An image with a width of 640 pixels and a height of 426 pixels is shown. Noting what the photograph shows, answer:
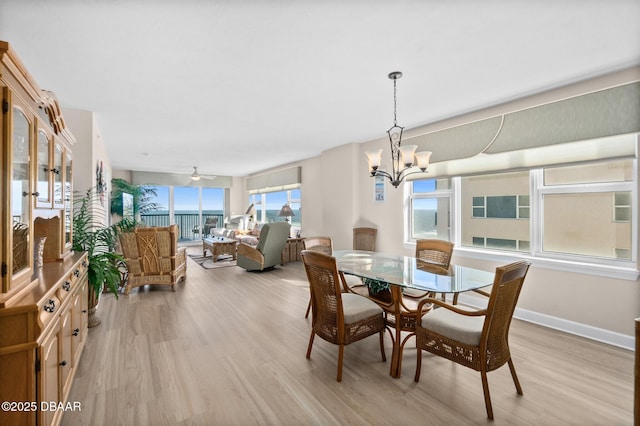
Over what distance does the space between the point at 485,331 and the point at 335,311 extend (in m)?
0.98

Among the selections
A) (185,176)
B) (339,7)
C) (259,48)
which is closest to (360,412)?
(339,7)

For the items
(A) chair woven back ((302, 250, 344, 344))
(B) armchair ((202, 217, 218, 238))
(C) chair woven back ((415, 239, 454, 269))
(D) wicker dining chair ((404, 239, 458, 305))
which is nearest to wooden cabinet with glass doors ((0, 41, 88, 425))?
(A) chair woven back ((302, 250, 344, 344))

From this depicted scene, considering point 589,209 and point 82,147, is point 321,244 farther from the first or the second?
point 82,147

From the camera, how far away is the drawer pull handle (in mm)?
1424

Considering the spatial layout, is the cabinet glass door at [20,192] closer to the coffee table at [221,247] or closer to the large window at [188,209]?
the coffee table at [221,247]

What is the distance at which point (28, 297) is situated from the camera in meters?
1.34

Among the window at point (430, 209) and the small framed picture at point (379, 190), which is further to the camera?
the small framed picture at point (379, 190)

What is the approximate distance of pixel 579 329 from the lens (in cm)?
285

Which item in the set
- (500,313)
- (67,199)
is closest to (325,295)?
(500,313)

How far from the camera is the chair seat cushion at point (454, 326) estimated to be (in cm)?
182

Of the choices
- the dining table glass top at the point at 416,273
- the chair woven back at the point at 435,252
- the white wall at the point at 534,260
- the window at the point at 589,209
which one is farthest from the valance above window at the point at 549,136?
the dining table glass top at the point at 416,273

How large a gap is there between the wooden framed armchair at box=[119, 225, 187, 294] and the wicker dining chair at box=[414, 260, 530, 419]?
3795 millimetres

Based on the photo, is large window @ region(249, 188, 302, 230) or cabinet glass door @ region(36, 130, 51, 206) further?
large window @ region(249, 188, 302, 230)

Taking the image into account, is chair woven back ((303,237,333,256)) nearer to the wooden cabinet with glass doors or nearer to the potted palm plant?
the potted palm plant
